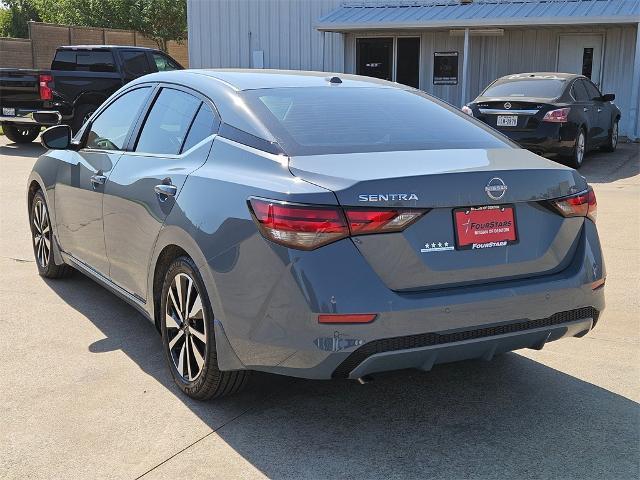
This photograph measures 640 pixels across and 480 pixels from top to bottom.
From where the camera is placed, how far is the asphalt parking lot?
128 inches

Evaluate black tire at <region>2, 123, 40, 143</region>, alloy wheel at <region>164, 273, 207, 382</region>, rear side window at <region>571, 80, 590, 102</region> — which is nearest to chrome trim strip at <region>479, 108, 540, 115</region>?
rear side window at <region>571, 80, 590, 102</region>

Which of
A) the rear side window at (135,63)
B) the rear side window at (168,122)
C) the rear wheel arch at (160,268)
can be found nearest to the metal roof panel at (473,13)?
the rear side window at (135,63)

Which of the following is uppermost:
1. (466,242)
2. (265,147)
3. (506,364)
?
(265,147)

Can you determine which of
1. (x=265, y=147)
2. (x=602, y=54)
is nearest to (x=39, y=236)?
(x=265, y=147)

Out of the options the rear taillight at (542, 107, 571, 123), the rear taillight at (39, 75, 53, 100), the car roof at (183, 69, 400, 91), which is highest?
the car roof at (183, 69, 400, 91)

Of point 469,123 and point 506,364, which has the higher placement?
point 469,123

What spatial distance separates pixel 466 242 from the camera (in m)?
3.28

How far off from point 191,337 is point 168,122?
1293 mm

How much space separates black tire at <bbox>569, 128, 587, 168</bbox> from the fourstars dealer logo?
9.86 metres

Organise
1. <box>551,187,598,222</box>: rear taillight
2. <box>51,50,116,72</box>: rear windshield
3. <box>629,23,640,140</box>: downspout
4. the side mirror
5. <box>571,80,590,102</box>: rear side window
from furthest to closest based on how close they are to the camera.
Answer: <box>629,23,640,140</box>: downspout, <box>51,50,116,72</box>: rear windshield, <box>571,80,590,102</box>: rear side window, the side mirror, <box>551,187,598,222</box>: rear taillight

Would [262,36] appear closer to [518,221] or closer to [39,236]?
[39,236]

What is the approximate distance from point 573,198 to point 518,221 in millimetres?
381

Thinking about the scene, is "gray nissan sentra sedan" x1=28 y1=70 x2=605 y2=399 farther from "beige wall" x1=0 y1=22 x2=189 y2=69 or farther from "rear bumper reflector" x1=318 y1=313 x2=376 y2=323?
"beige wall" x1=0 y1=22 x2=189 y2=69

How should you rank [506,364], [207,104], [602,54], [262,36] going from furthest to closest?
[262,36]
[602,54]
[506,364]
[207,104]
